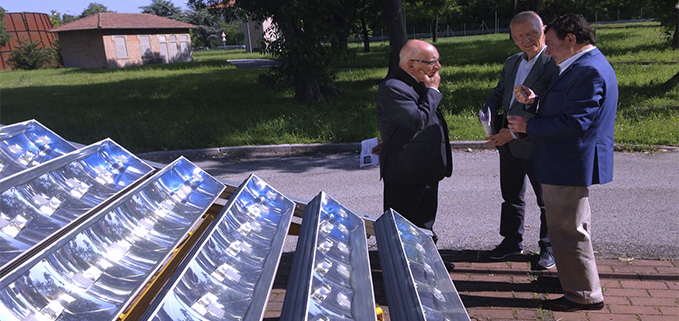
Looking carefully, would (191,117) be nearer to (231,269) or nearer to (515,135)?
(515,135)

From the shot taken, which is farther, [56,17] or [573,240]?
[56,17]

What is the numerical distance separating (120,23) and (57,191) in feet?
152

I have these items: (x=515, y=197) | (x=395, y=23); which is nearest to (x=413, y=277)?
(x=515, y=197)

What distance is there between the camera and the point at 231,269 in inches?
57.4

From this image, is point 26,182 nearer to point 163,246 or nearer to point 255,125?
point 163,246

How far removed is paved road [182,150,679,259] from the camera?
5.08 meters

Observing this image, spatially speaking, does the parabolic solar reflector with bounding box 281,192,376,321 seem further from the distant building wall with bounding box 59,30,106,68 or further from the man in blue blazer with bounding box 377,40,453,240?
the distant building wall with bounding box 59,30,106,68

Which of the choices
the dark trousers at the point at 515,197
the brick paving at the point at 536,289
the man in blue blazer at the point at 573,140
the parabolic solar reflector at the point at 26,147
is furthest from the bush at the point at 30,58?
the man in blue blazer at the point at 573,140

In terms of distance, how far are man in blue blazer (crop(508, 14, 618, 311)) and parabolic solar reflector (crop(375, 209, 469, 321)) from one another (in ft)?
5.59

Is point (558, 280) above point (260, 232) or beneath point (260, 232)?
beneath

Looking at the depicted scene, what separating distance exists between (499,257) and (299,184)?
359cm

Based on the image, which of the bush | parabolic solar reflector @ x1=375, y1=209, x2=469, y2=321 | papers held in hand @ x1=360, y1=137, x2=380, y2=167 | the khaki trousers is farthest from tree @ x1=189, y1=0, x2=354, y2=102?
the bush

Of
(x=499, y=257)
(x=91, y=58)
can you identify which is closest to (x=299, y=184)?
(x=499, y=257)

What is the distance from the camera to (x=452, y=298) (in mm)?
1622
